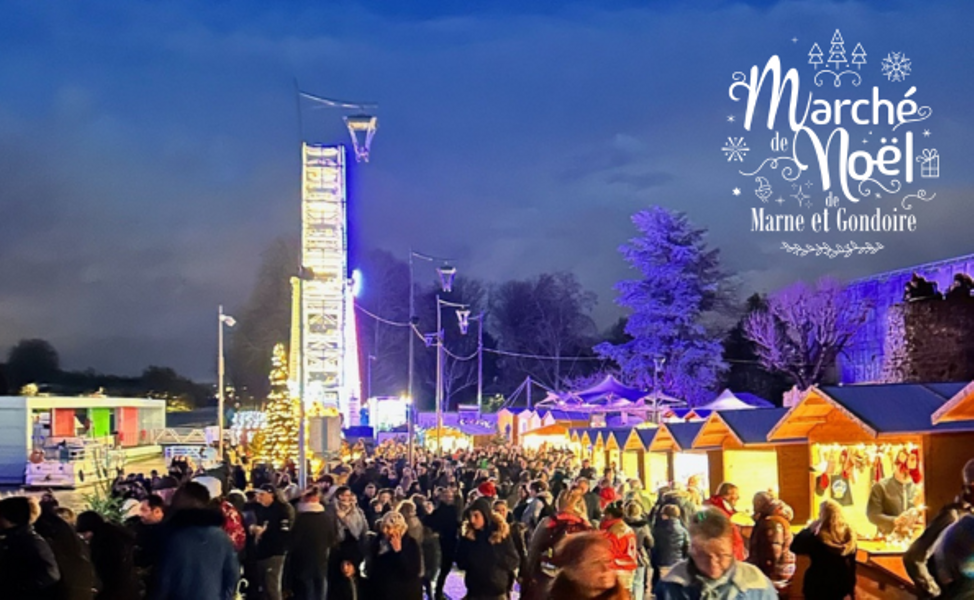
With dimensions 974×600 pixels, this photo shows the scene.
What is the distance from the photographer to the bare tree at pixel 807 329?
55.9 meters

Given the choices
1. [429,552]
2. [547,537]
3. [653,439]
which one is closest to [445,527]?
[429,552]

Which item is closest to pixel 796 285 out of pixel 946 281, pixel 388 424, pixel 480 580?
pixel 946 281

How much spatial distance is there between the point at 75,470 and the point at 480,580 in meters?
29.8

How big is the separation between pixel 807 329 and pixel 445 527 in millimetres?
47906

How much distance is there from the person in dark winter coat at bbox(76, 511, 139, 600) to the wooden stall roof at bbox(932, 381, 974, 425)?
6893 mm

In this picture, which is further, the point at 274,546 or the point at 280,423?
the point at 280,423

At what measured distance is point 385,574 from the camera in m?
8.24

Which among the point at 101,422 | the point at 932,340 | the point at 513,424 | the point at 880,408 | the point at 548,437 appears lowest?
the point at 548,437

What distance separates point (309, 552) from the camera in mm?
9391

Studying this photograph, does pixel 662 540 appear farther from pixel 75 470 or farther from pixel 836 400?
pixel 75 470

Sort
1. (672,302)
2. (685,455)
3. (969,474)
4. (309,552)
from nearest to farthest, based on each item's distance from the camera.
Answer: (969,474) → (309,552) → (685,455) → (672,302)

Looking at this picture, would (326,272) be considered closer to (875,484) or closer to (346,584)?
(875,484)

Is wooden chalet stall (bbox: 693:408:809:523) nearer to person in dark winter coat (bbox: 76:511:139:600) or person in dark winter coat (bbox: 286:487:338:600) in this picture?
person in dark winter coat (bbox: 286:487:338:600)

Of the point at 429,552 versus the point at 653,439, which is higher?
the point at 653,439
